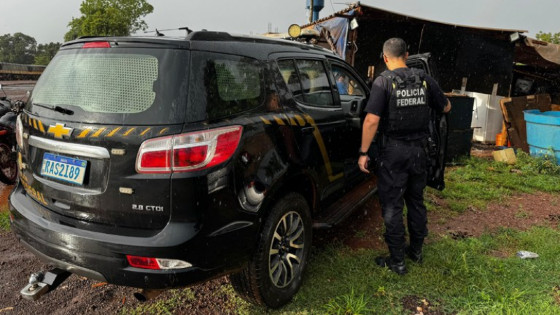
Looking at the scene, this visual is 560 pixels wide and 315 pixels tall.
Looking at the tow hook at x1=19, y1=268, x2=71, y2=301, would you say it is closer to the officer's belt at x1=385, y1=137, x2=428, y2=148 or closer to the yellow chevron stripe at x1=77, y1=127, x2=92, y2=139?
the yellow chevron stripe at x1=77, y1=127, x2=92, y2=139

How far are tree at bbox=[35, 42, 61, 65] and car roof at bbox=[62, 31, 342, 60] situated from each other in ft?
218

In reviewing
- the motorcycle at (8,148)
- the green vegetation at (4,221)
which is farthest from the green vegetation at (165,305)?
the motorcycle at (8,148)

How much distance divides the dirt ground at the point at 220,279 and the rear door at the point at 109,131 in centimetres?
91

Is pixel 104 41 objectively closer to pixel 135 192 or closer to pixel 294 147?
pixel 135 192

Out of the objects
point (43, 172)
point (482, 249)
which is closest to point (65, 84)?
point (43, 172)

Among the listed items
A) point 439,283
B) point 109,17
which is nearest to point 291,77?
point 439,283

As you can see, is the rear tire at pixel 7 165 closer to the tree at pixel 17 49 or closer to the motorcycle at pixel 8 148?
the motorcycle at pixel 8 148

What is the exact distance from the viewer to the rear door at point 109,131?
185 cm

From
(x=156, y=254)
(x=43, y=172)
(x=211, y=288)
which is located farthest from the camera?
(x=211, y=288)

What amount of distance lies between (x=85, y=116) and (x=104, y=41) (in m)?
0.46

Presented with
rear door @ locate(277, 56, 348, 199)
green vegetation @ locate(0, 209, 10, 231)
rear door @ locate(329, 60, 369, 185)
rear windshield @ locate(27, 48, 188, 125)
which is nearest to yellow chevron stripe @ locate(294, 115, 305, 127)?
rear door @ locate(277, 56, 348, 199)

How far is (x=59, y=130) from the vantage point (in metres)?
2.04

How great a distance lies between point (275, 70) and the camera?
2514mm

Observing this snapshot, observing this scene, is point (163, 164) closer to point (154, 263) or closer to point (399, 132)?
point (154, 263)
